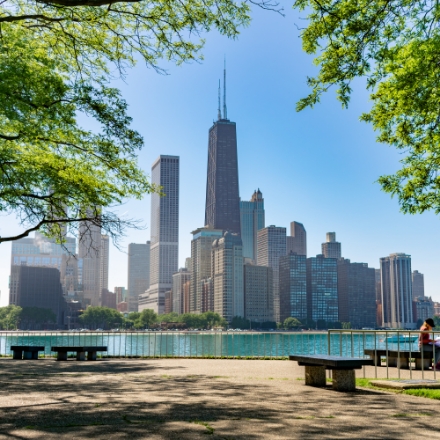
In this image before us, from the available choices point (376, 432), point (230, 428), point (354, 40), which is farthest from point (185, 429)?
point (354, 40)

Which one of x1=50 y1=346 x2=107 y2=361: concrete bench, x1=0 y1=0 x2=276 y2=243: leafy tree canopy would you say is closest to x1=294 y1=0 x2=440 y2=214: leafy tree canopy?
x1=0 y1=0 x2=276 y2=243: leafy tree canopy

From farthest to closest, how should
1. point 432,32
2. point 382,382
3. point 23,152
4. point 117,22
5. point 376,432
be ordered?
point 23,152, point 117,22, point 432,32, point 382,382, point 376,432

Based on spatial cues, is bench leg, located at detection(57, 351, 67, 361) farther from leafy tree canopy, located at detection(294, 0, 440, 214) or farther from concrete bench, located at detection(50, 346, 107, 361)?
leafy tree canopy, located at detection(294, 0, 440, 214)

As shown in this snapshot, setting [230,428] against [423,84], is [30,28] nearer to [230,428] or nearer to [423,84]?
[423,84]

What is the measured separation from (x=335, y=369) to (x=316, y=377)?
0.87 m

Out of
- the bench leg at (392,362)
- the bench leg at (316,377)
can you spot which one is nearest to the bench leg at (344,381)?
the bench leg at (316,377)

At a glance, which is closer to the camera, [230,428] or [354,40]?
[230,428]

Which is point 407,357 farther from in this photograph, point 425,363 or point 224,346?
point 224,346

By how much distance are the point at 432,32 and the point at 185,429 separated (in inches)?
382

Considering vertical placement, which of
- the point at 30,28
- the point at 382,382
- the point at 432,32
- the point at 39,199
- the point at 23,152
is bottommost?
the point at 382,382

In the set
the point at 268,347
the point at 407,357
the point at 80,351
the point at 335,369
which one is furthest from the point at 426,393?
the point at 268,347

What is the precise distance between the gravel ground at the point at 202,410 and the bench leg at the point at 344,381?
161 mm

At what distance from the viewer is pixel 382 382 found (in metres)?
10.4

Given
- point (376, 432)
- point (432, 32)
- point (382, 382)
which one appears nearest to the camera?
point (376, 432)
